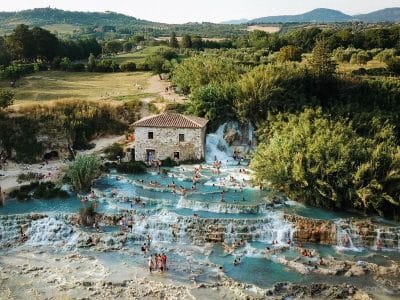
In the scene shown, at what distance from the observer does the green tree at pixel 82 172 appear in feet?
127

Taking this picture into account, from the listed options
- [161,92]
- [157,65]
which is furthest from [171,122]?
[157,65]

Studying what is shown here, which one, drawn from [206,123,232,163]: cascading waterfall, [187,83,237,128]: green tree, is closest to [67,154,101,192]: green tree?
[206,123,232,163]: cascading waterfall

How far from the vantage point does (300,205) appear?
36344mm

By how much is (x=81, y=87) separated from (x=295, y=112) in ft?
98.8

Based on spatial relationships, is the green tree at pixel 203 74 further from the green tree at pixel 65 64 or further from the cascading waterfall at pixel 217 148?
the green tree at pixel 65 64

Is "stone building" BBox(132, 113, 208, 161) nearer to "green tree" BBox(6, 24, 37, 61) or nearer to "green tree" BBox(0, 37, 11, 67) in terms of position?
"green tree" BBox(0, 37, 11, 67)

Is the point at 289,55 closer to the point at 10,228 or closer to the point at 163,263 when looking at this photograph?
the point at 10,228

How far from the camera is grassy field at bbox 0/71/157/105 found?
5838 cm

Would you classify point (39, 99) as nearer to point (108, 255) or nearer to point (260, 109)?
point (260, 109)

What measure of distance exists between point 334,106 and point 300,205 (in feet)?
55.3

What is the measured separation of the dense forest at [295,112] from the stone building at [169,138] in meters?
4.55

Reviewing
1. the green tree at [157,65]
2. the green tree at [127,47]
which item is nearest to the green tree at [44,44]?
the green tree at [157,65]

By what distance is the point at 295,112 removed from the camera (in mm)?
48375

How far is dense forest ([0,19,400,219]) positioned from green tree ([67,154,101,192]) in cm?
997
